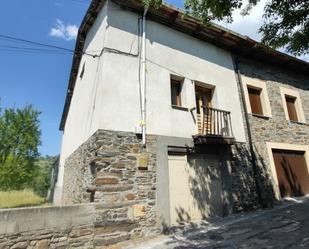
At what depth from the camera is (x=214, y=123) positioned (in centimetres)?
739

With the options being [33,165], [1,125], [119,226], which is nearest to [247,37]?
[119,226]

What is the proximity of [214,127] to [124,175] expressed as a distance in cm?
342

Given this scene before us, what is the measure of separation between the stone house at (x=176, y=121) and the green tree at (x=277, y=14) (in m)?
1.06

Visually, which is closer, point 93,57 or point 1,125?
point 93,57

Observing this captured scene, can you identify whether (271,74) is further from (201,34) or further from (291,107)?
(201,34)

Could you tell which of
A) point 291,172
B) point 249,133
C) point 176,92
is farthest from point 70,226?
point 291,172

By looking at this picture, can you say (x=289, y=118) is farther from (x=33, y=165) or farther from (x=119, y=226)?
(x=33, y=165)

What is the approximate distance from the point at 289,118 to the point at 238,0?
7.15m

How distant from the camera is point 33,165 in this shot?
20.6 metres

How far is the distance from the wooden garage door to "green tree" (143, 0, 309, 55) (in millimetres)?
4861

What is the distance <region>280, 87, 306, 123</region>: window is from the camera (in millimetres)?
10080

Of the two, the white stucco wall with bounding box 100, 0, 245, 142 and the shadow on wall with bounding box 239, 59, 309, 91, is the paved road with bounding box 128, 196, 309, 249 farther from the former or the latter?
the shadow on wall with bounding box 239, 59, 309, 91

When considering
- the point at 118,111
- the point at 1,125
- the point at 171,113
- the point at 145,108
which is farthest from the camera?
the point at 1,125

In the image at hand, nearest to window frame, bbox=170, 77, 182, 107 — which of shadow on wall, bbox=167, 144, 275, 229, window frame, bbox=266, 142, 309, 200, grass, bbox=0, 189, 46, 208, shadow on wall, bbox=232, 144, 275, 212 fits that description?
shadow on wall, bbox=167, 144, 275, 229
